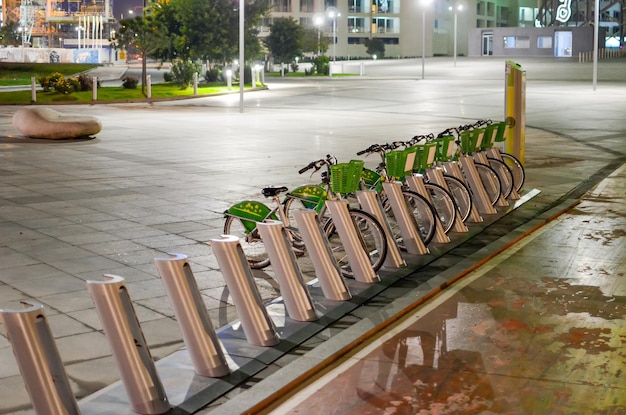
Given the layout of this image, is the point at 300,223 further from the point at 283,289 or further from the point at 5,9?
the point at 5,9

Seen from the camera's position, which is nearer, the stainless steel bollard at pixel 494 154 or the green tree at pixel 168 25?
the stainless steel bollard at pixel 494 154

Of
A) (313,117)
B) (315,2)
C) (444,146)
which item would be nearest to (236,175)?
(444,146)

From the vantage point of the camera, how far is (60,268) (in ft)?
30.7

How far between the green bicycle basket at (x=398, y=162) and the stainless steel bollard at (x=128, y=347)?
4.78 metres

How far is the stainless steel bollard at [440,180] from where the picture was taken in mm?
11156

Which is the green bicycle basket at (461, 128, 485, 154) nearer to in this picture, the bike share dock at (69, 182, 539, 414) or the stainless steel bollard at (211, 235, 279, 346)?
the bike share dock at (69, 182, 539, 414)

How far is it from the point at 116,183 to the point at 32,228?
3.97m

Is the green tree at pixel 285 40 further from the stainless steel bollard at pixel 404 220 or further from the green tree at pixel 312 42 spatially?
the stainless steel bollard at pixel 404 220

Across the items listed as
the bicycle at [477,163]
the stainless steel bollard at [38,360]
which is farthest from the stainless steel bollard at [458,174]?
the stainless steel bollard at [38,360]

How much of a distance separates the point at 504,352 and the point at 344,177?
247cm

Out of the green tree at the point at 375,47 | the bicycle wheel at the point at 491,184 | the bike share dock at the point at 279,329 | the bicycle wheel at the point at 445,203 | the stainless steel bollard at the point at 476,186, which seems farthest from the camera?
the green tree at the point at 375,47

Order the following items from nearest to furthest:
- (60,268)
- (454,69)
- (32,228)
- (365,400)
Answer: (365,400) < (60,268) < (32,228) < (454,69)

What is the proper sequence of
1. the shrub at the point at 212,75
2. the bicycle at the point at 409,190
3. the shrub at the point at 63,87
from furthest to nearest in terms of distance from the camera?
the shrub at the point at 212,75, the shrub at the point at 63,87, the bicycle at the point at 409,190

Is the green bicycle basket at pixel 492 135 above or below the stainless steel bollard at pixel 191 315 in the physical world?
above
